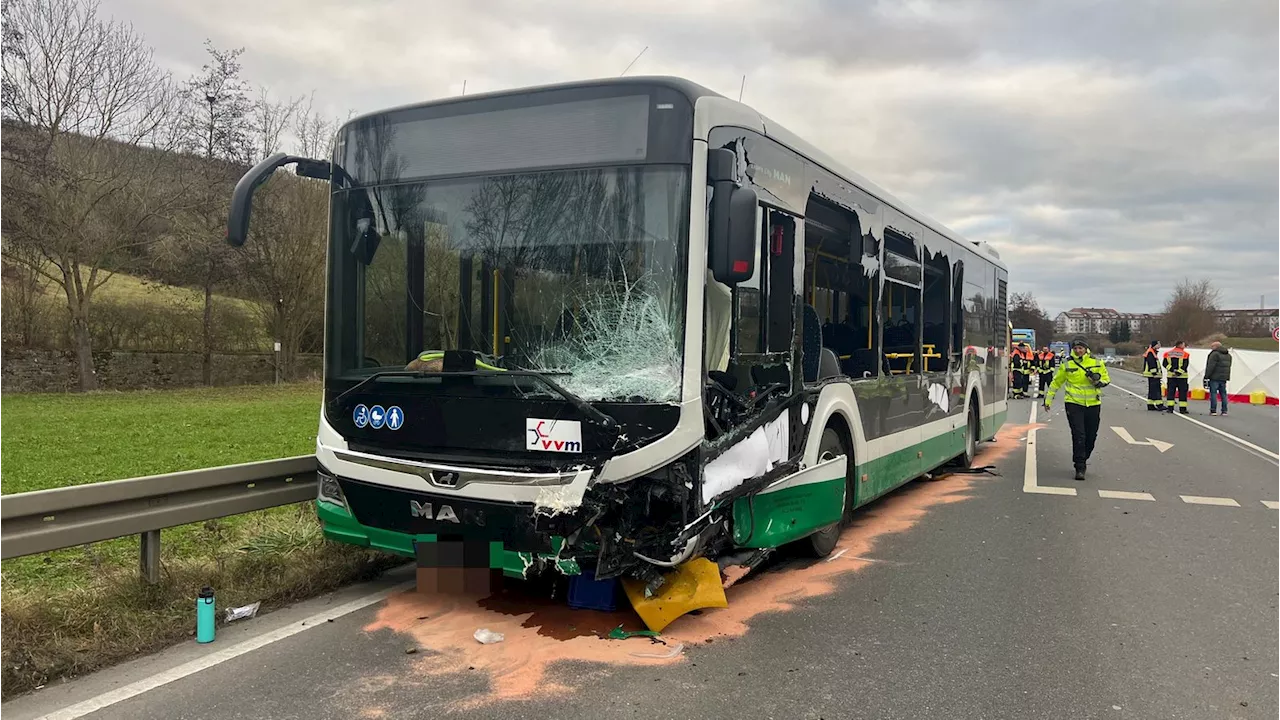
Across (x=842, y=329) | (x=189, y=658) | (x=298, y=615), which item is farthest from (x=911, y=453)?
(x=189, y=658)

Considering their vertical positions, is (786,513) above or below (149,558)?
above

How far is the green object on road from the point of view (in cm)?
445

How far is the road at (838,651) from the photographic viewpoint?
12.0 ft

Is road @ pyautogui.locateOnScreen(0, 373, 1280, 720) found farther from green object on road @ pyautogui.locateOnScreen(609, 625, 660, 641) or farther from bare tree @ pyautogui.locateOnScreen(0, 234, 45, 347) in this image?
bare tree @ pyautogui.locateOnScreen(0, 234, 45, 347)

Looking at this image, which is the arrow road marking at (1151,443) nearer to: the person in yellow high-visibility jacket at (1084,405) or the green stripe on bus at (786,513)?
the person in yellow high-visibility jacket at (1084,405)

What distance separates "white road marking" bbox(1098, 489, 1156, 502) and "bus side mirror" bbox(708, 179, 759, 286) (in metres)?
7.03

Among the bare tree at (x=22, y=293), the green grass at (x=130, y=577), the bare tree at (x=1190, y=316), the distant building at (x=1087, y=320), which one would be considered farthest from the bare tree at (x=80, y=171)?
the distant building at (x=1087, y=320)

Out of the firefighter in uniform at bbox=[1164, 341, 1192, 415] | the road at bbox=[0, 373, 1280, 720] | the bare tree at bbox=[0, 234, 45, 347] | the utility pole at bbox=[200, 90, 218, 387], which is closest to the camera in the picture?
the road at bbox=[0, 373, 1280, 720]

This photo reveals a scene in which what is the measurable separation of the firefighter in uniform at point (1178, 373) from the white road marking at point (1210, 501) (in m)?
14.1

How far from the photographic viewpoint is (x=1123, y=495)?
30.5 feet

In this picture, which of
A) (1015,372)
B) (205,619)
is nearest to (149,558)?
(205,619)

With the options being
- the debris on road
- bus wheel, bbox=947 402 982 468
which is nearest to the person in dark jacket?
bus wheel, bbox=947 402 982 468

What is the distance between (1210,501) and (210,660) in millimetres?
9470

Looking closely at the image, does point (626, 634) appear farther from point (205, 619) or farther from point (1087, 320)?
point (1087, 320)
